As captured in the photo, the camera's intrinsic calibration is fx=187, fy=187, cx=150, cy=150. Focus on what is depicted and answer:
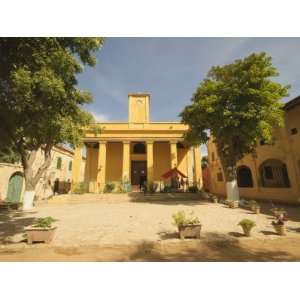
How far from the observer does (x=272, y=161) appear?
15.4m

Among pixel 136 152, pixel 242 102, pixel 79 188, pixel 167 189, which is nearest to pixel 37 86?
pixel 242 102

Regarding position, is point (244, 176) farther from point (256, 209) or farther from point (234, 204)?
point (256, 209)

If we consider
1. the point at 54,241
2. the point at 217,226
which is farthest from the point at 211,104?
the point at 54,241

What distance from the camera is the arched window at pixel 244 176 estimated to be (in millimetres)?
17486

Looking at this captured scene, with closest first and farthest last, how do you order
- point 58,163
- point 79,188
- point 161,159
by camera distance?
point 79,188
point 161,159
point 58,163

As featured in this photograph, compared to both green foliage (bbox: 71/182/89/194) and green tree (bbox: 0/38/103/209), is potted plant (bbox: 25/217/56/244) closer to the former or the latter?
green tree (bbox: 0/38/103/209)

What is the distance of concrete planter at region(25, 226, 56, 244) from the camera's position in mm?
5477

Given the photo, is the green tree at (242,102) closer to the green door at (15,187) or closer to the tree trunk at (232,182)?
the tree trunk at (232,182)

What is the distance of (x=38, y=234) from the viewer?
5520 mm

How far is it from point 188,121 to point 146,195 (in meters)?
7.31

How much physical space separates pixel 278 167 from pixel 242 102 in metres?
7.14

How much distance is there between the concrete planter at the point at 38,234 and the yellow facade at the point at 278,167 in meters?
13.8

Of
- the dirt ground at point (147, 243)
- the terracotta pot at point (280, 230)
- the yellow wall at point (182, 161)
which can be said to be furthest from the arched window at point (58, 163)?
the terracotta pot at point (280, 230)

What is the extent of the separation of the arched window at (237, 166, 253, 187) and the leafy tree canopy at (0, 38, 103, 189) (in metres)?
16.7
